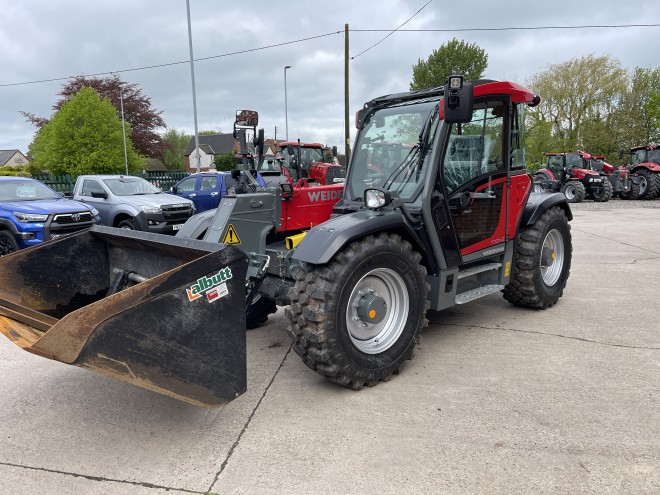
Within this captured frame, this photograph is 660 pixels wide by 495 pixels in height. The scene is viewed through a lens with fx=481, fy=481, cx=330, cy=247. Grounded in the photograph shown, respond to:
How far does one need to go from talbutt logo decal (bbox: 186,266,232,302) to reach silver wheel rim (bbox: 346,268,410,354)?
1082 mm

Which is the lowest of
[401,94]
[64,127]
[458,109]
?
[458,109]

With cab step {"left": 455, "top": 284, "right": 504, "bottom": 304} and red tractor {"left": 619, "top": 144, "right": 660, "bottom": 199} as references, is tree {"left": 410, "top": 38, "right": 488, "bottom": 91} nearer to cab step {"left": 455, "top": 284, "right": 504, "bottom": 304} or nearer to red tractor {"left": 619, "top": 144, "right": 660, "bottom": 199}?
red tractor {"left": 619, "top": 144, "right": 660, "bottom": 199}

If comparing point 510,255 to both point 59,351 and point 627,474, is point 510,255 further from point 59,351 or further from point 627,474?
point 59,351

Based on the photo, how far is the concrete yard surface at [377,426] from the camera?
2576 millimetres

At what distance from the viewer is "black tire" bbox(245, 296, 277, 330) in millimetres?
4898

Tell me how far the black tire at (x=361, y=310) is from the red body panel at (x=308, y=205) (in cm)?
120

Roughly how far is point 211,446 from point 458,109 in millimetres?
2879

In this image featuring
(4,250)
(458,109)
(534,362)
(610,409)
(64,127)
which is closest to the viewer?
(610,409)

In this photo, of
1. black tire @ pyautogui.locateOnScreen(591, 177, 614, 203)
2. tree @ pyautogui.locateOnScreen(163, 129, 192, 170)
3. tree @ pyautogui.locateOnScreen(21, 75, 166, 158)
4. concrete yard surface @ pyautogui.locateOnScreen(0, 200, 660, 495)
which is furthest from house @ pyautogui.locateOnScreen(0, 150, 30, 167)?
concrete yard surface @ pyautogui.locateOnScreen(0, 200, 660, 495)

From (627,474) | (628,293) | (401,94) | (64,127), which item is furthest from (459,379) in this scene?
(64,127)

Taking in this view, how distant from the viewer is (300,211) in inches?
185

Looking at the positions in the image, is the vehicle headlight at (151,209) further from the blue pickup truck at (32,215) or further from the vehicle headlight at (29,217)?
the vehicle headlight at (29,217)

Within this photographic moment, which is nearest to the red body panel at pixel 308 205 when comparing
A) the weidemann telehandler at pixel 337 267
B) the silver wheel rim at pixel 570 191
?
the weidemann telehandler at pixel 337 267

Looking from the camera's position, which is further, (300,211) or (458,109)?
(300,211)
